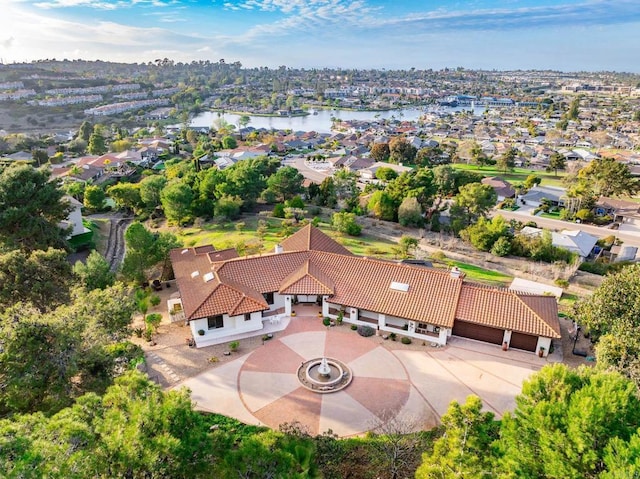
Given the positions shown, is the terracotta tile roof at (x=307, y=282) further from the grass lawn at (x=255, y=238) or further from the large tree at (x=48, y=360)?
the large tree at (x=48, y=360)

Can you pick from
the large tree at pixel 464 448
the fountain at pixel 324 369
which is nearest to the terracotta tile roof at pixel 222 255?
the fountain at pixel 324 369

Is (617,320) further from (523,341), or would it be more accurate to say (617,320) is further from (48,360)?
(48,360)

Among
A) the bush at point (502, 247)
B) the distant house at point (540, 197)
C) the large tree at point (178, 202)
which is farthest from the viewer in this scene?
the distant house at point (540, 197)

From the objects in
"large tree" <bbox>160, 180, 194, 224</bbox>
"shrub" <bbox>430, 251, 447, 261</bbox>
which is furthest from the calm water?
"shrub" <bbox>430, 251, 447, 261</bbox>

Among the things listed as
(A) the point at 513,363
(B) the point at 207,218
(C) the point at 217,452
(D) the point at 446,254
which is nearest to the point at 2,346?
(C) the point at 217,452

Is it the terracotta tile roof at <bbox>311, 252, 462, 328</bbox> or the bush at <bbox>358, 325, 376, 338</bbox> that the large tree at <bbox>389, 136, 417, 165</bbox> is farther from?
the bush at <bbox>358, 325, 376, 338</bbox>
